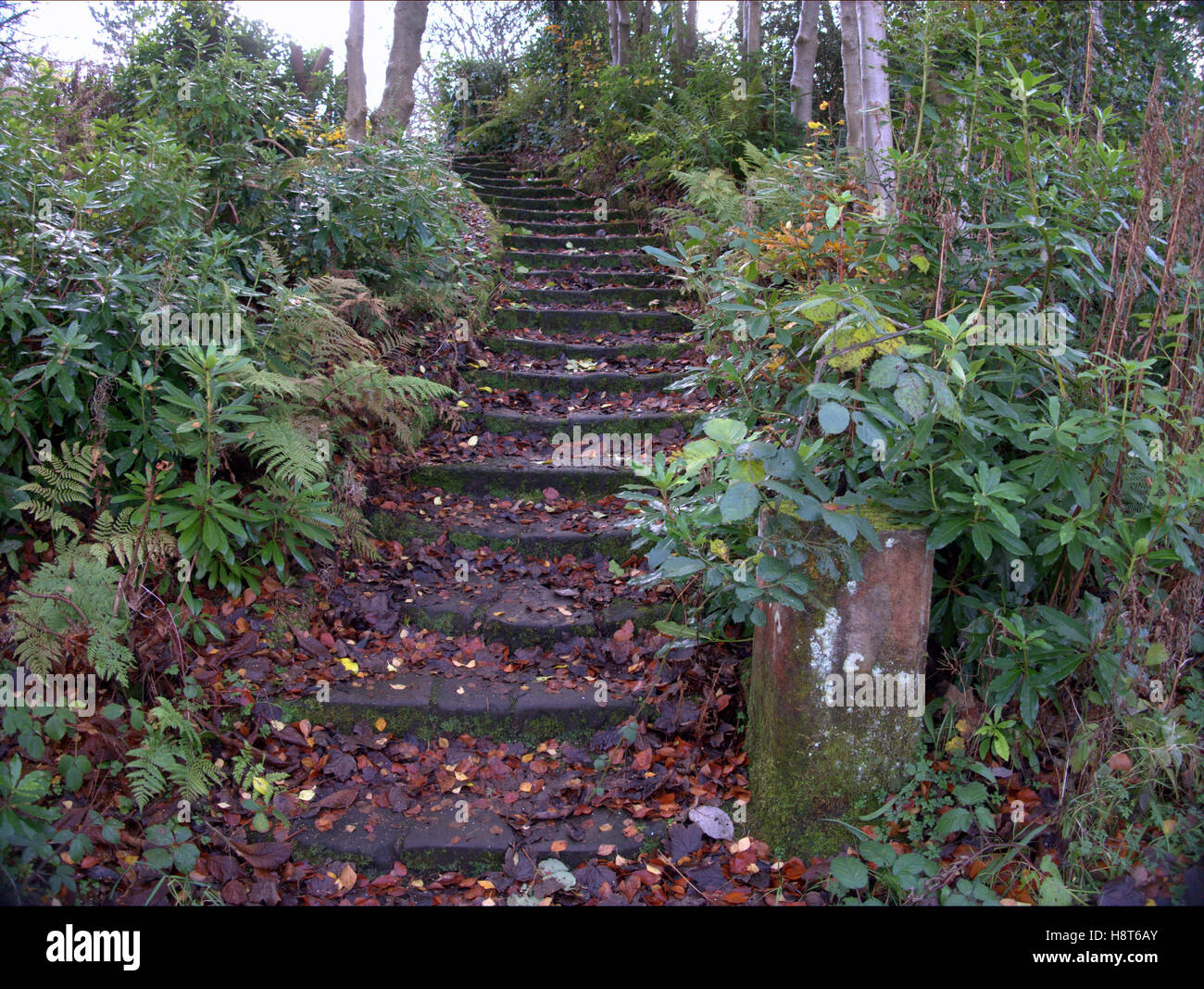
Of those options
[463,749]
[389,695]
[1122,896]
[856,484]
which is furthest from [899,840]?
[389,695]

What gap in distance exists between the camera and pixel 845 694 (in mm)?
2643

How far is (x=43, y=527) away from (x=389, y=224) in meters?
3.02

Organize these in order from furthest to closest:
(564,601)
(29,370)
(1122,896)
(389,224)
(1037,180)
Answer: (389,224) < (564,601) < (29,370) < (1037,180) < (1122,896)

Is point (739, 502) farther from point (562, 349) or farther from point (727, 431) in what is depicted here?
point (562, 349)

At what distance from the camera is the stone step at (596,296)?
7062 millimetres

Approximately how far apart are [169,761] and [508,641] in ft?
4.89

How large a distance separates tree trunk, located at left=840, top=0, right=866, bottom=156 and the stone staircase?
189cm

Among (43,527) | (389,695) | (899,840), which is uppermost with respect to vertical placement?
(43,527)

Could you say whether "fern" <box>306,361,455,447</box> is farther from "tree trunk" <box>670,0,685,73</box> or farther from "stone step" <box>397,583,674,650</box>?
"tree trunk" <box>670,0,685,73</box>

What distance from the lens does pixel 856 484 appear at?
270 cm

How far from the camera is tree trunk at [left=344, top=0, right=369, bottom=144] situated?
7945 mm

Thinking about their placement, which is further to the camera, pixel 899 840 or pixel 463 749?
pixel 463 749

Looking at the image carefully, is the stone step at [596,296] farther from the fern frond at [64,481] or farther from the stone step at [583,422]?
the fern frond at [64,481]
